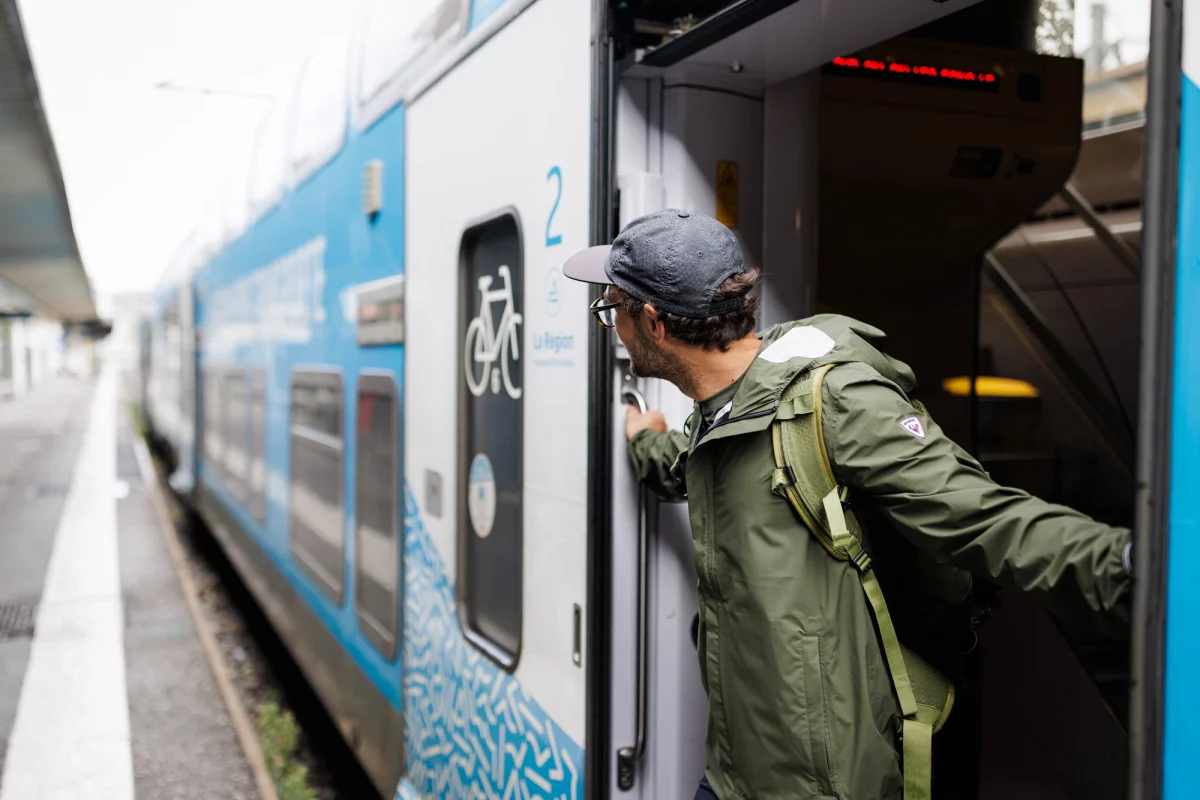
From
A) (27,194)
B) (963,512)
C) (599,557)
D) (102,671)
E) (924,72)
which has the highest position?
(27,194)

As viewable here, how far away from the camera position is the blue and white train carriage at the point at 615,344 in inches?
75.4

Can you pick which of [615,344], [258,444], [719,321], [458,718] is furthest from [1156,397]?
[258,444]

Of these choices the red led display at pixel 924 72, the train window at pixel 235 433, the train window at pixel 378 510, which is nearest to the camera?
the red led display at pixel 924 72

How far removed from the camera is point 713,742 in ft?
5.61

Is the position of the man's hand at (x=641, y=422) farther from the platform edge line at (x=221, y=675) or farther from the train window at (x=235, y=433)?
the train window at (x=235, y=433)

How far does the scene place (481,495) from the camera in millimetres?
2637

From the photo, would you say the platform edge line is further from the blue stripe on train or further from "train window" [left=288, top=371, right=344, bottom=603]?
the blue stripe on train

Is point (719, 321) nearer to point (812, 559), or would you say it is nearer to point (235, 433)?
point (812, 559)

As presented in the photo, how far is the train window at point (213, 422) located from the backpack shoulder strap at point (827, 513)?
6.99 metres

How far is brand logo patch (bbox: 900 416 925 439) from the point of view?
4.61ft

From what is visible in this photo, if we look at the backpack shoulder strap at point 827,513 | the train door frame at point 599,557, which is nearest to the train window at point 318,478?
the train door frame at point 599,557

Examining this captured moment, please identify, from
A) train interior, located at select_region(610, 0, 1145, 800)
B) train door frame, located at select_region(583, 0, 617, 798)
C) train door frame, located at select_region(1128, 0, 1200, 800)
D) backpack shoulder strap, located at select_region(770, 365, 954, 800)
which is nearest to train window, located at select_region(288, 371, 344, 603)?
train interior, located at select_region(610, 0, 1145, 800)

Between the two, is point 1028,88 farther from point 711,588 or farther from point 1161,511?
point 1161,511

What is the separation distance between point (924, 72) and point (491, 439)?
5.75ft
